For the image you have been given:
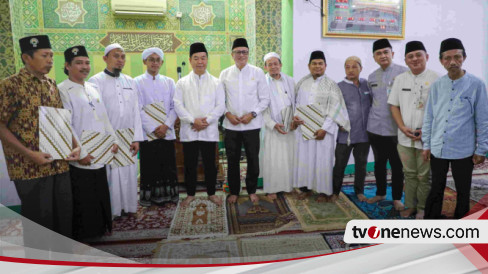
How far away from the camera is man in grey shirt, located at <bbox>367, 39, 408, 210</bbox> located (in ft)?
3.80

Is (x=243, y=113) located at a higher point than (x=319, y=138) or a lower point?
higher

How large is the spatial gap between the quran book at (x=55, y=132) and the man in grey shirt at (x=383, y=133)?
3.26 ft

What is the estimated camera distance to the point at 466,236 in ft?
2.51

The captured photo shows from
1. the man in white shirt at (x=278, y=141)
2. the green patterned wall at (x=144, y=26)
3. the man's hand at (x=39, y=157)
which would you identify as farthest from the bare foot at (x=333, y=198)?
the man's hand at (x=39, y=157)

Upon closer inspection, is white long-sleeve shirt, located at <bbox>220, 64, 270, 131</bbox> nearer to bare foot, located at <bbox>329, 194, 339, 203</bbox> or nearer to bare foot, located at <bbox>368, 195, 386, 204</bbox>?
bare foot, located at <bbox>329, 194, 339, 203</bbox>

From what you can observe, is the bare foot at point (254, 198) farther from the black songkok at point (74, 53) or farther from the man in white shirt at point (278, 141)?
the black songkok at point (74, 53)

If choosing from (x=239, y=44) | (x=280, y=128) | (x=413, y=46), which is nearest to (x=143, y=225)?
(x=280, y=128)

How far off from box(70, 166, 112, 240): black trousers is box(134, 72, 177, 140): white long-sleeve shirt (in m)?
0.40

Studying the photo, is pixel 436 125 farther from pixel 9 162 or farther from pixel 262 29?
pixel 9 162

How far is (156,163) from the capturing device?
161 cm

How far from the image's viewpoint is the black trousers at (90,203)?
103 centimetres

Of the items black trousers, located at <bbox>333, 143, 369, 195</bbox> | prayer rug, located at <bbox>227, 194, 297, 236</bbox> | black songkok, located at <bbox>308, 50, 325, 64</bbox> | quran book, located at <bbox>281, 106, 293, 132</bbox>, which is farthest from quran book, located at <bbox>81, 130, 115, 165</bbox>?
black trousers, located at <bbox>333, 143, 369, 195</bbox>

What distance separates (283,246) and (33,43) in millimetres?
911

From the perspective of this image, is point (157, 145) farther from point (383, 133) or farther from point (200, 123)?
point (383, 133)
